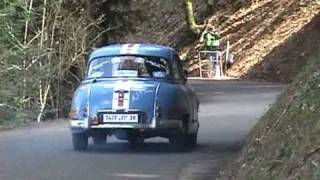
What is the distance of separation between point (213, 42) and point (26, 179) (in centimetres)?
2921

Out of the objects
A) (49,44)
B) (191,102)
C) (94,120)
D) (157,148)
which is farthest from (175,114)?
(49,44)

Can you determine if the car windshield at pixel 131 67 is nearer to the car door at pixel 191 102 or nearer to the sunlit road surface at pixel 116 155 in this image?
the car door at pixel 191 102

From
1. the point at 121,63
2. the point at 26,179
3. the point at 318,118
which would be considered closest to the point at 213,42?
the point at 121,63

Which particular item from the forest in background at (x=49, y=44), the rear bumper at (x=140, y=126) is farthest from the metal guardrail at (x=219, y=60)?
the rear bumper at (x=140, y=126)

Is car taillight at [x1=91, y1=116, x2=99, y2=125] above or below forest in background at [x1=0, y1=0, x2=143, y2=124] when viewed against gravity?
below

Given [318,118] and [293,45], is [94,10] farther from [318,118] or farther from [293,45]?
[318,118]

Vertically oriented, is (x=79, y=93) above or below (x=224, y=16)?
below

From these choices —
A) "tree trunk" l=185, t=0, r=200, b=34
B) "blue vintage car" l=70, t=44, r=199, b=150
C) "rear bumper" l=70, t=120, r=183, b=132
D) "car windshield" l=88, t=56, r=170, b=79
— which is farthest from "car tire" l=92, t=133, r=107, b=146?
"tree trunk" l=185, t=0, r=200, b=34

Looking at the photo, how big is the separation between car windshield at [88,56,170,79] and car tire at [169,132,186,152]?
3.34 ft

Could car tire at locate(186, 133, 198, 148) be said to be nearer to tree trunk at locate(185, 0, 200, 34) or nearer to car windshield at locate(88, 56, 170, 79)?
car windshield at locate(88, 56, 170, 79)

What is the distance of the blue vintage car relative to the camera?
549 inches

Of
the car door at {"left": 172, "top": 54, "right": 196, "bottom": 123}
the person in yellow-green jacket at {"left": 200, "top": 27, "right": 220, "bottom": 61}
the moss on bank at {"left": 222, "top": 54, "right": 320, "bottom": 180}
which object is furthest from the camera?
the person in yellow-green jacket at {"left": 200, "top": 27, "right": 220, "bottom": 61}

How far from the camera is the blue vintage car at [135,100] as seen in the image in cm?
1394

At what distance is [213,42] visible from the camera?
131 ft
